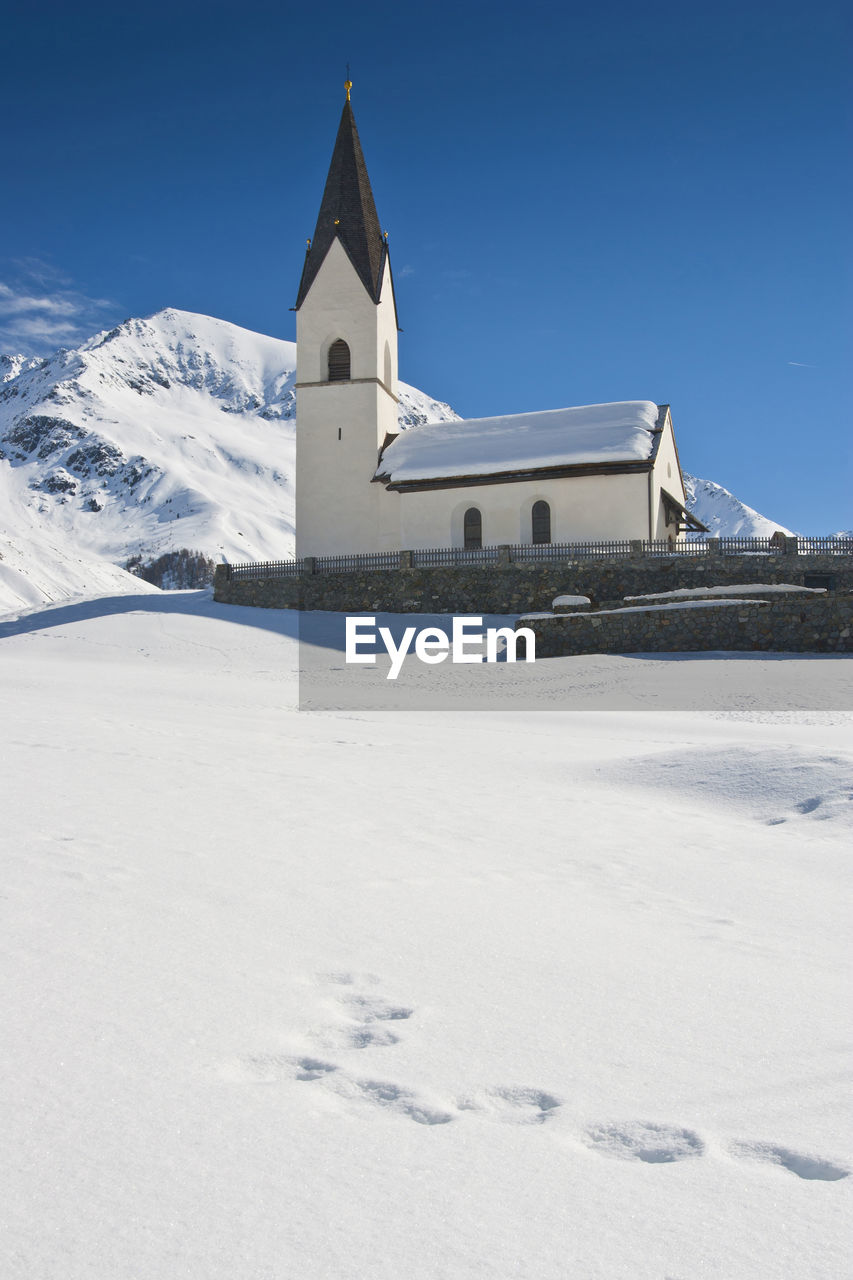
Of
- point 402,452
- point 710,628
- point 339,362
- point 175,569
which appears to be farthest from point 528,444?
point 175,569

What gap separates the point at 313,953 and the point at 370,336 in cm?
3738

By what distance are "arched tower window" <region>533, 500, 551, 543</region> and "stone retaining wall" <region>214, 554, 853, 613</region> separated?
174 inches

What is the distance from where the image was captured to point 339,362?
3819cm

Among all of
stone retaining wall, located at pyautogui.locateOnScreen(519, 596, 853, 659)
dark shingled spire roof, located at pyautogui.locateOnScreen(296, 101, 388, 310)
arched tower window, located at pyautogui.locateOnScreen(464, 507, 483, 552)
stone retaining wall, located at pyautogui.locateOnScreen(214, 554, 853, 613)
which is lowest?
stone retaining wall, located at pyautogui.locateOnScreen(519, 596, 853, 659)

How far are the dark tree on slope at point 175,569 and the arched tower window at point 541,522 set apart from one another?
439ft

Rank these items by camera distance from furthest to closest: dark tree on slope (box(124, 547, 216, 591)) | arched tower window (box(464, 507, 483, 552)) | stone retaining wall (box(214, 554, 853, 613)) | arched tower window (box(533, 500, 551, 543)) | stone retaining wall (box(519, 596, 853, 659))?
1. dark tree on slope (box(124, 547, 216, 591))
2. arched tower window (box(464, 507, 483, 552))
3. arched tower window (box(533, 500, 551, 543))
4. stone retaining wall (box(214, 554, 853, 613))
5. stone retaining wall (box(519, 596, 853, 659))

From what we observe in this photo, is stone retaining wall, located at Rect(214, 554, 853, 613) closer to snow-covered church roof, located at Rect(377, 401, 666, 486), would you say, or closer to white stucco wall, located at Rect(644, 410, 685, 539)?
white stucco wall, located at Rect(644, 410, 685, 539)

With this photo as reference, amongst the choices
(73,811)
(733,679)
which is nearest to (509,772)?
(73,811)

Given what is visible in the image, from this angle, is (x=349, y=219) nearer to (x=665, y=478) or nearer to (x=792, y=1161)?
(x=665, y=478)

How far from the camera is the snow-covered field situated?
182cm

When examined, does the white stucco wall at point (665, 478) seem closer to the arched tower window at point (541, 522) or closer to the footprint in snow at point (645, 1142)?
the arched tower window at point (541, 522)

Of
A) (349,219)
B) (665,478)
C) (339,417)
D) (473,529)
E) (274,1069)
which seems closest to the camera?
(274,1069)

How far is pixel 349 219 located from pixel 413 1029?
41.0 metres

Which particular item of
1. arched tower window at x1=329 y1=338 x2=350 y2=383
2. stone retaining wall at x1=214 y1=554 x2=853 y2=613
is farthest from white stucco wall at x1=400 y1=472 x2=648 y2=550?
arched tower window at x1=329 y1=338 x2=350 y2=383
